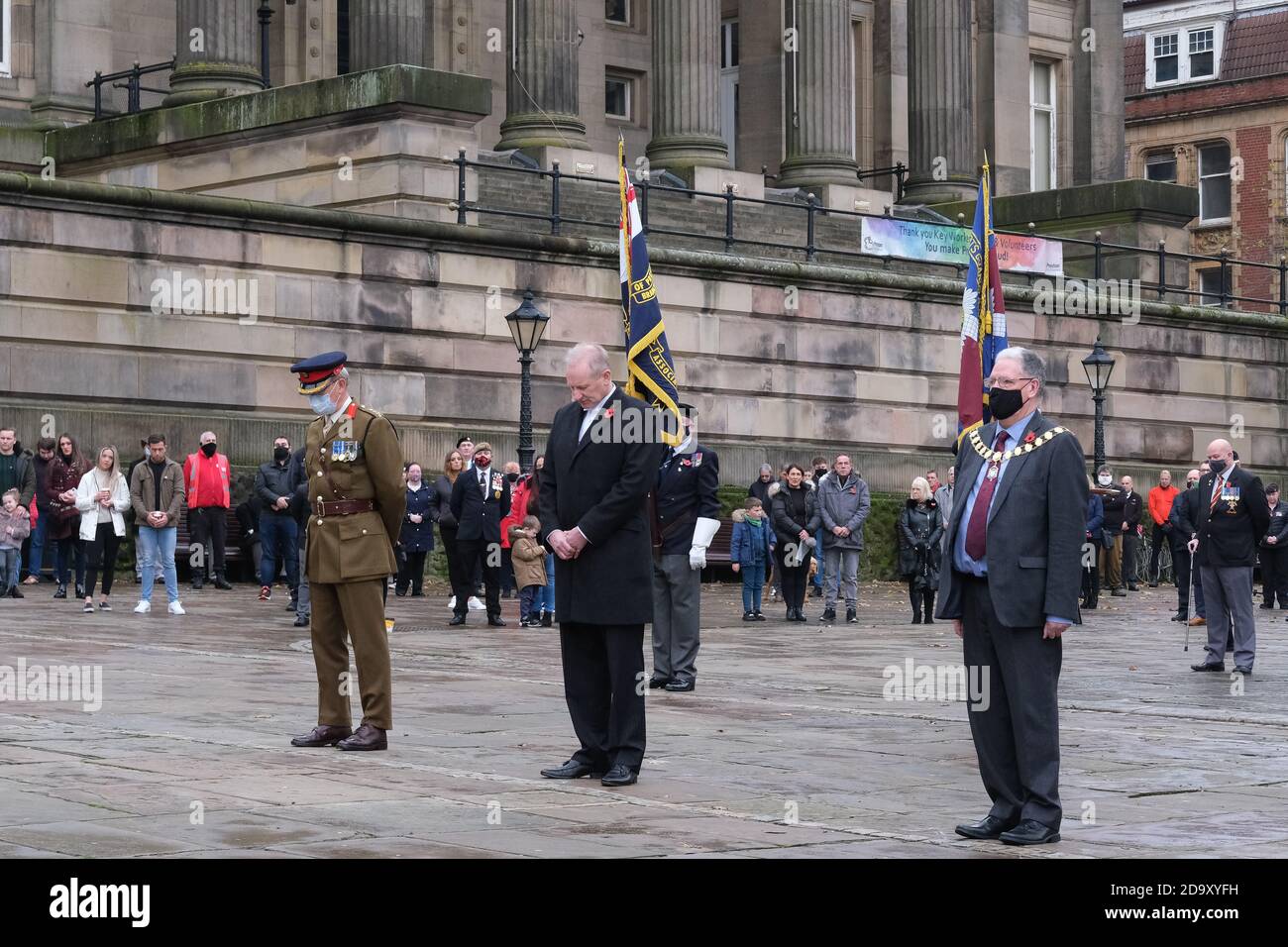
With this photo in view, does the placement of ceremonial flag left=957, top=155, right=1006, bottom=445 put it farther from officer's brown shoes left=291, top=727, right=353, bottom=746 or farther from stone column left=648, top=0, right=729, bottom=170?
stone column left=648, top=0, right=729, bottom=170

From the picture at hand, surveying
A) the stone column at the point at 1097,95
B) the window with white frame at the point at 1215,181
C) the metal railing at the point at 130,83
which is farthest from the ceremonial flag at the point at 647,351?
the window with white frame at the point at 1215,181

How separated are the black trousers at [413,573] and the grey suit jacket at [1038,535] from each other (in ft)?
58.7

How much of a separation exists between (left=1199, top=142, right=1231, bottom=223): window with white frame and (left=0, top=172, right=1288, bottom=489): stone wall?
1091 inches

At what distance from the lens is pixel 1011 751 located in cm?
908

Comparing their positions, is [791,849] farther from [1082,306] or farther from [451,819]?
[1082,306]

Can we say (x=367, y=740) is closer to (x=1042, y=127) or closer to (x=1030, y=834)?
(x=1030, y=834)

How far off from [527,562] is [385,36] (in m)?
12.8

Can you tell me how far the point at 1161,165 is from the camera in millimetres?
68875

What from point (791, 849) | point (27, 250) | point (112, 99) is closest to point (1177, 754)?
point (791, 849)

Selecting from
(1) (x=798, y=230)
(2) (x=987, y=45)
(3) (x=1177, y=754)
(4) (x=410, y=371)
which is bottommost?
(3) (x=1177, y=754)

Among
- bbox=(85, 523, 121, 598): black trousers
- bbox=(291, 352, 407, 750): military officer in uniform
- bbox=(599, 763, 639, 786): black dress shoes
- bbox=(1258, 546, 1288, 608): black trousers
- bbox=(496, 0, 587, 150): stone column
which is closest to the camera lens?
bbox=(599, 763, 639, 786): black dress shoes

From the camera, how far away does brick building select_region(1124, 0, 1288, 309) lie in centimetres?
6494

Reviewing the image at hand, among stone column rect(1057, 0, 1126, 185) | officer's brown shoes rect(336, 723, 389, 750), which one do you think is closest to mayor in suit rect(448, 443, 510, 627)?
officer's brown shoes rect(336, 723, 389, 750)

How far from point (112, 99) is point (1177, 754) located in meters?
Result: 26.5
